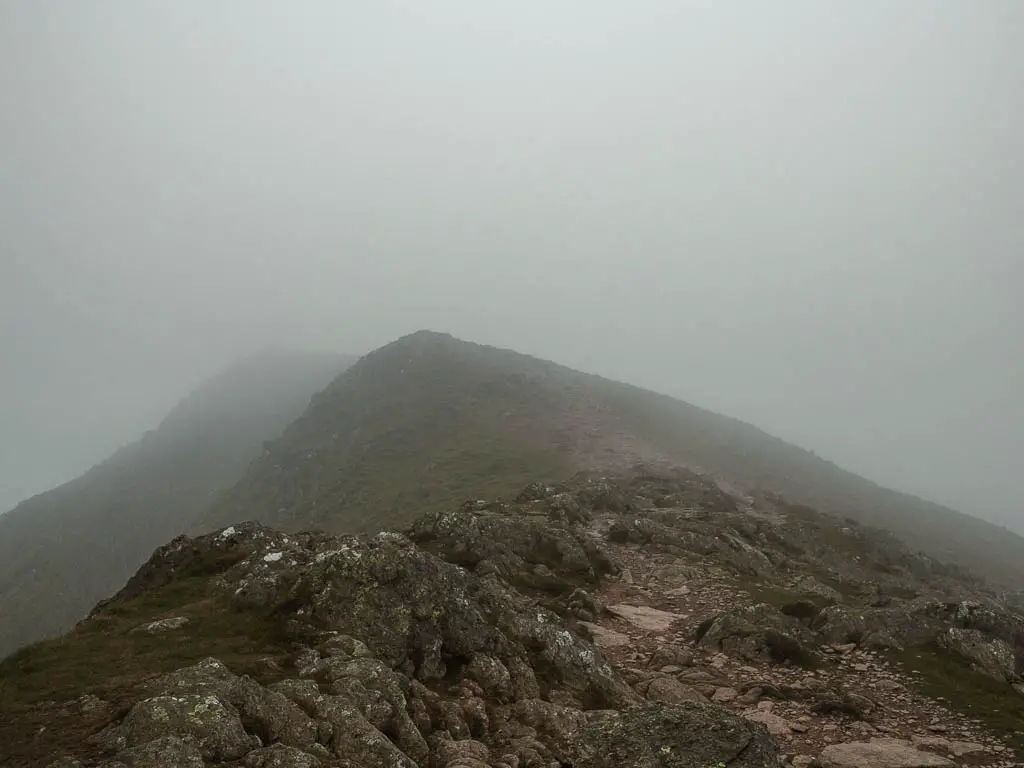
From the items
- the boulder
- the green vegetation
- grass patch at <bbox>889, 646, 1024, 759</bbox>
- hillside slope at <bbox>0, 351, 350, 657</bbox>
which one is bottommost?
hillside slope at <bbox>0, 351, 350, 657</bbox>

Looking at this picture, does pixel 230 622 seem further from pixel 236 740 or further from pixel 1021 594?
pixel 1021 594

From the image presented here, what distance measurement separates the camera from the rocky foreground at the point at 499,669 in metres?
12.5

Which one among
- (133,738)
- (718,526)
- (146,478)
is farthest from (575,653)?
(146,478)

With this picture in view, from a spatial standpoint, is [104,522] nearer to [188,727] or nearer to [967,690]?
[188,727]

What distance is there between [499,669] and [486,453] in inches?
2936

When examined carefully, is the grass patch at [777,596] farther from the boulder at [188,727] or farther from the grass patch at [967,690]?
the boulder at [188,727]

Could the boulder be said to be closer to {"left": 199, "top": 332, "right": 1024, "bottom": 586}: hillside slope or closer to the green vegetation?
the green vegetation

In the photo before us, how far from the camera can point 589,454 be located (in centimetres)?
9125

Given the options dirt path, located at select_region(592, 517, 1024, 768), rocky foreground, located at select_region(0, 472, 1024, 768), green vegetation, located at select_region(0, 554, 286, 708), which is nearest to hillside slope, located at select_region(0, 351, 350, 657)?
green vegetation, located at select_region(0, 554, 286, 708)

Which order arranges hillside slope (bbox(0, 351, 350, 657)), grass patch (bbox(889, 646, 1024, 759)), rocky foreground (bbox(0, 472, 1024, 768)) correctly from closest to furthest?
rocky foreground (bbox(0, 472, 1024, 768)) < grass patch (bbox(889, 646, 1024, 759)) < hillside slope (bbox(0, 351, 350, 657))

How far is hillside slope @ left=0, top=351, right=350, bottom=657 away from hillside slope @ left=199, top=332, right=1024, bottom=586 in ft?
86.2

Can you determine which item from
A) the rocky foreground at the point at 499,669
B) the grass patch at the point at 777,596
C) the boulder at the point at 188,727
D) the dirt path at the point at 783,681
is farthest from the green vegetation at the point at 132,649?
the grass patch at the point at 777,596

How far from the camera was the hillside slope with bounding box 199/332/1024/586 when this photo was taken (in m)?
85.9

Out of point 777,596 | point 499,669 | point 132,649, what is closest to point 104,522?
point 132,649
